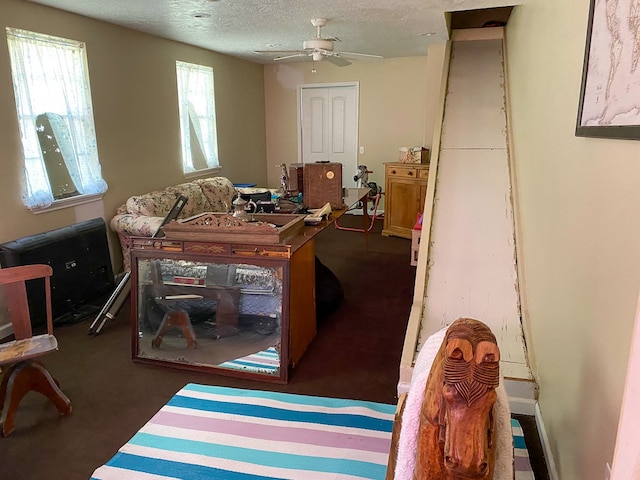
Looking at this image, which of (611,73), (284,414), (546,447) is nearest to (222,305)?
(284,414)

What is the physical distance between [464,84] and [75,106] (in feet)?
11.1

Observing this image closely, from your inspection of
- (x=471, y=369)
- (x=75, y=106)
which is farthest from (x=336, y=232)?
(x=471, y=369)

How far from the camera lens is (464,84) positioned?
3.77 metres

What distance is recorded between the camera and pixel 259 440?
86.7 inches

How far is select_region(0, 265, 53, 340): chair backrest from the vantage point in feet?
8.14

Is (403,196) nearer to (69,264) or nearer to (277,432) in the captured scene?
(69,264)

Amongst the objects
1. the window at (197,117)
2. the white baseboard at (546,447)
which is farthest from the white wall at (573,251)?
the window at (197,117)

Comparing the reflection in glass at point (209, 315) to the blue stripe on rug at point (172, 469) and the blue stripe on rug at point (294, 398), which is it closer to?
the blue stripe on rug at point (294, 398)

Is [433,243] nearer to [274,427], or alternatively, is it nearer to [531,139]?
[531,139]

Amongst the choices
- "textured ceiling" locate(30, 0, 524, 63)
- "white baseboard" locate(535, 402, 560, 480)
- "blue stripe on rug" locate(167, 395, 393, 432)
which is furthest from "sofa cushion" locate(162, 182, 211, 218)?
"white baseboard" locate(535, 402, 560, 480)

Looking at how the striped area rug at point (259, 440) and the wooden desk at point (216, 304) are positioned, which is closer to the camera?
the striped area rug at point (259, 440)

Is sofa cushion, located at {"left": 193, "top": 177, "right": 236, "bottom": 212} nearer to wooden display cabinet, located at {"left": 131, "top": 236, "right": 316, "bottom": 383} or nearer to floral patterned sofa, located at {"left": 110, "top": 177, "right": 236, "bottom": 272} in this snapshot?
floral patterned sofa, located at {"left": 110, "top": 177, "right": 236, "bottom": 272}

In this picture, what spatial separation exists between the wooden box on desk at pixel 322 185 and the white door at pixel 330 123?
13.2 ft

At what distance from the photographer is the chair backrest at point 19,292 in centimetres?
248
